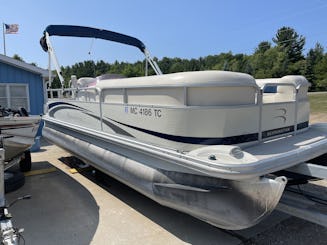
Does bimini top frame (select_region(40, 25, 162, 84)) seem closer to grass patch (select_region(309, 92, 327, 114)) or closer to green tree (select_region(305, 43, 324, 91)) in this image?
grass patch (select_region(309, 92, 327, 114))

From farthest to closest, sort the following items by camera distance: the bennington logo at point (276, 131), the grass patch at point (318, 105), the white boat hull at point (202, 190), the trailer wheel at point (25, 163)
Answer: the grass patch at point (318, 105) < the trailer wheel at point (25, 163) < the bennington logo at point (276, 131) < the white boat hull at point (202, 190)

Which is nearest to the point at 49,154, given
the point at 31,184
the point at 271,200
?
the point at 31,184

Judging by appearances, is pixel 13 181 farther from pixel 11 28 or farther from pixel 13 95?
pixel 11 28

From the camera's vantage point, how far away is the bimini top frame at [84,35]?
17.8ft

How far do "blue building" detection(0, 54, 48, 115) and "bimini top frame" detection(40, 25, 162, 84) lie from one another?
226 centimetres

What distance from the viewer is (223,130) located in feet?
8.24

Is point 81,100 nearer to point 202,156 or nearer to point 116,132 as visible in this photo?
point 116,132

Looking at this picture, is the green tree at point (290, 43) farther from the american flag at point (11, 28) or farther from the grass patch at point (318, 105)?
the american flag at point (11, 28)

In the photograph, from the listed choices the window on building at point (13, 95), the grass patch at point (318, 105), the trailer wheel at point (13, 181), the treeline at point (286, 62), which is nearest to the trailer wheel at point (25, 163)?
the trailer wheel at point (13, 181)


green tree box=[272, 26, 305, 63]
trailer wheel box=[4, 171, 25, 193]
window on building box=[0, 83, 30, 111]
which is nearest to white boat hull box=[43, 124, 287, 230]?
trailer wheel box=[4, 171, 25, 193]

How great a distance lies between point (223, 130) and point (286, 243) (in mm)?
1222

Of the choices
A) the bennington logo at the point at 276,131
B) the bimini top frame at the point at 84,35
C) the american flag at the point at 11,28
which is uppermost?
the american flag at the point at 11,28

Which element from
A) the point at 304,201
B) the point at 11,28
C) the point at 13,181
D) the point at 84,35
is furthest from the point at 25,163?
the point at 11,28

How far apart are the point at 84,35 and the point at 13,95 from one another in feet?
11.1
